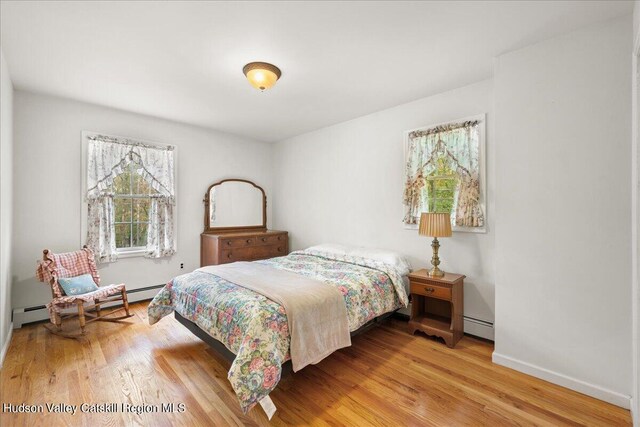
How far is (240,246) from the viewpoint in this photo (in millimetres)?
4379

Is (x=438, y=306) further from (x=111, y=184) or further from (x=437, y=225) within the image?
(x=111, y=184)

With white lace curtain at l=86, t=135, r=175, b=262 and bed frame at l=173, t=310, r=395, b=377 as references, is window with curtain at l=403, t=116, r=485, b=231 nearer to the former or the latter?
bed frame at l=173, t=310, r=395, b=377

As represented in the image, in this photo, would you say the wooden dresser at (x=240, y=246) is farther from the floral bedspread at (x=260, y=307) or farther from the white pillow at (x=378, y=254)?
the white pillow at (x=378, y=254)

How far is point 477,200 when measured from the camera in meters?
2.87

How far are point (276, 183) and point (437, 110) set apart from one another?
3.16 metres

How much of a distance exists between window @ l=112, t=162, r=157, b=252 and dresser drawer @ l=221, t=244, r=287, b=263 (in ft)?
3.79

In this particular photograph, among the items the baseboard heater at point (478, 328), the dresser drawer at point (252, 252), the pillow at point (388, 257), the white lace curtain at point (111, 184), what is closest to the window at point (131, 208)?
the white lace curtain at point (111, 184)

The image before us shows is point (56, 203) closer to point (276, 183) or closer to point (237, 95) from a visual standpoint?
point (237, 95)

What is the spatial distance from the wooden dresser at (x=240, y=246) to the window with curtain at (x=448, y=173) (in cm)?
234

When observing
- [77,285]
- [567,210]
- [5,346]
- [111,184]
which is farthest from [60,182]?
[567,210]

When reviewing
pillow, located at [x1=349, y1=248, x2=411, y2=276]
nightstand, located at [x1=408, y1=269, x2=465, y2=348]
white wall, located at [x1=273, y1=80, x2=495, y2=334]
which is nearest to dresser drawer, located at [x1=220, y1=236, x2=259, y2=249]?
white wall, located at [x1=273, y1=80, x2=495, y2=334]

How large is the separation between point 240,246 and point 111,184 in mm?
1864

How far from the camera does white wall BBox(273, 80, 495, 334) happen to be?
291 centimetres

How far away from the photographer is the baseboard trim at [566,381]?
191 centimetres
